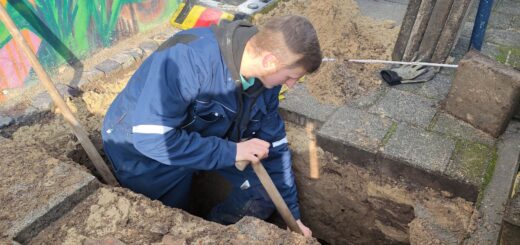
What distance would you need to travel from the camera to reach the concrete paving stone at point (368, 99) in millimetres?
3531

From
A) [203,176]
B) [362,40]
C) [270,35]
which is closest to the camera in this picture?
[270,35]

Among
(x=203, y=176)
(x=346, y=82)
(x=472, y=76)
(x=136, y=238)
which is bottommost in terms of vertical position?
(x=203, y=176)

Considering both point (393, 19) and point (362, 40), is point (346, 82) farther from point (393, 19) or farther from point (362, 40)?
point (393, 19)

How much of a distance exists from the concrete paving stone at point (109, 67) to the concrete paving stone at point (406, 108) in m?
2.63

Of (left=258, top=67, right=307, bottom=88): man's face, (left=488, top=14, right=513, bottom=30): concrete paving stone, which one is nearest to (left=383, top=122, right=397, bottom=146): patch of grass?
(left=258, top=67, right=307, bottom=88): man's face

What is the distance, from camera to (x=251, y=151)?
2.47 m

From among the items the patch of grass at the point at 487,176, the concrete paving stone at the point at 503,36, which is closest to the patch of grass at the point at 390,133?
the patch of grass at the point at 487,176

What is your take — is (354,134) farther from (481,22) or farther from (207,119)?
(481,22)

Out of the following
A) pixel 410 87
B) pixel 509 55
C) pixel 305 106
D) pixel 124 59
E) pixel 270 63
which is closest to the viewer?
pixel 270 63

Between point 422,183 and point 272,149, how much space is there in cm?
112

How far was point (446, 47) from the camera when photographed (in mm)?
3828

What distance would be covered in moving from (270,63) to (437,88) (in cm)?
215

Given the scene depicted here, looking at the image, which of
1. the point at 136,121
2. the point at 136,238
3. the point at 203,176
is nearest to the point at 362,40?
the point at 203,176

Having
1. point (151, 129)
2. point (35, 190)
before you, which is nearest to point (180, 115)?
point (151, 129)
